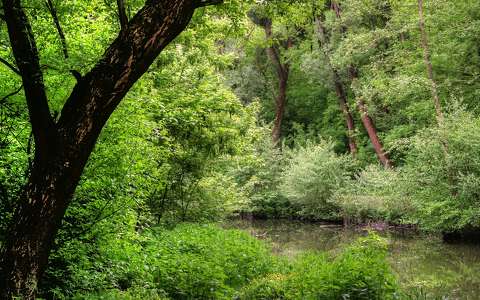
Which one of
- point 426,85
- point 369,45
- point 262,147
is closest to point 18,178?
point 426,85

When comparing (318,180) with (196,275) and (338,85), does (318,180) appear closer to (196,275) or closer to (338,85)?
(338,85)

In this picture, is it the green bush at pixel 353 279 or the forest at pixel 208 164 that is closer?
the forest at pixel 208 164

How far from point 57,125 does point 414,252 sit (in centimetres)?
1678

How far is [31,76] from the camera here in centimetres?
395

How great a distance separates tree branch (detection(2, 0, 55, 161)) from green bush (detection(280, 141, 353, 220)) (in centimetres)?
2378

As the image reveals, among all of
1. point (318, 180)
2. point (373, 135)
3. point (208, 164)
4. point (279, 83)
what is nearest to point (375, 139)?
point (373, 135)

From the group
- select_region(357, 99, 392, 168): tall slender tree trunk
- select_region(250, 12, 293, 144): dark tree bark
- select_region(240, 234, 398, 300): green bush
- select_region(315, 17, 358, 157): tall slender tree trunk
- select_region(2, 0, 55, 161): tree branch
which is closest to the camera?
select_region(2, 0, 55, 161): tree branch

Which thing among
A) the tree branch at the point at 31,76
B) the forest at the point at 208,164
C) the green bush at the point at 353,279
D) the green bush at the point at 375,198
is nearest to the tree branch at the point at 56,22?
the forest at the point at 208,164

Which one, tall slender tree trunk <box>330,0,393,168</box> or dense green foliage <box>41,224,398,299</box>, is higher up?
tall slender tree trunk <box>330,0,393,168</box>

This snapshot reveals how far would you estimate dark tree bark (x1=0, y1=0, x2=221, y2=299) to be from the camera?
12.3 ft

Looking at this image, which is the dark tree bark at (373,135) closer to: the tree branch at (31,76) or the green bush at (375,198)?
the green bush at (375,198)

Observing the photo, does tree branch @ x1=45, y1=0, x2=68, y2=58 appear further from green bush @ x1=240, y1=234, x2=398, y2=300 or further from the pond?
the pond

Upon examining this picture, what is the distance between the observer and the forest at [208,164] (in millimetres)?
3934

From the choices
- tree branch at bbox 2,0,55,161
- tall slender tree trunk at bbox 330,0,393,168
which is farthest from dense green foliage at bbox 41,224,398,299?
tall slender tree trunk at bbox 330,0,393,168
